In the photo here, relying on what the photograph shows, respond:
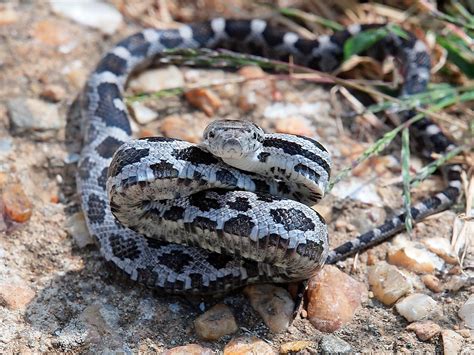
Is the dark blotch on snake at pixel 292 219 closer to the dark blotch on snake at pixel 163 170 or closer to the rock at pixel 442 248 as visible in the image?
the dark blotch on snake at pixel 163 170

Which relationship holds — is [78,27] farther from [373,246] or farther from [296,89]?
[373,246]

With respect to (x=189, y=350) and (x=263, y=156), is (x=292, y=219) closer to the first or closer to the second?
(x=263, y=156)

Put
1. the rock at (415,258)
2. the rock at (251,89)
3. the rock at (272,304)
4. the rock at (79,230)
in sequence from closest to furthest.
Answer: the rock at (272,304)
the rock at (415,258)
the rock at (79,230)
the rock at (251,89)

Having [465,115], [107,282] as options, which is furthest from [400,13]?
[107,282]

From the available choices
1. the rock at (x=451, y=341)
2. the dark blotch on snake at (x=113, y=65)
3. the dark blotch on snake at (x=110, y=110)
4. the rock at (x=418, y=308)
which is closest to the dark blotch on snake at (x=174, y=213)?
the rock at (x=418, y=308)

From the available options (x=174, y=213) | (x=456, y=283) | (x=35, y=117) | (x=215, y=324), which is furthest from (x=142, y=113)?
(x=456, y=283)

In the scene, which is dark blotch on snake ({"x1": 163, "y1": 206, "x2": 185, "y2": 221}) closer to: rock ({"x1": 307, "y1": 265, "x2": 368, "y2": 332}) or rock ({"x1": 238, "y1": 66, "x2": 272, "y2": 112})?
rock ({"x1": 307, "y1": 265, "x2": 368, "y2": 332})
